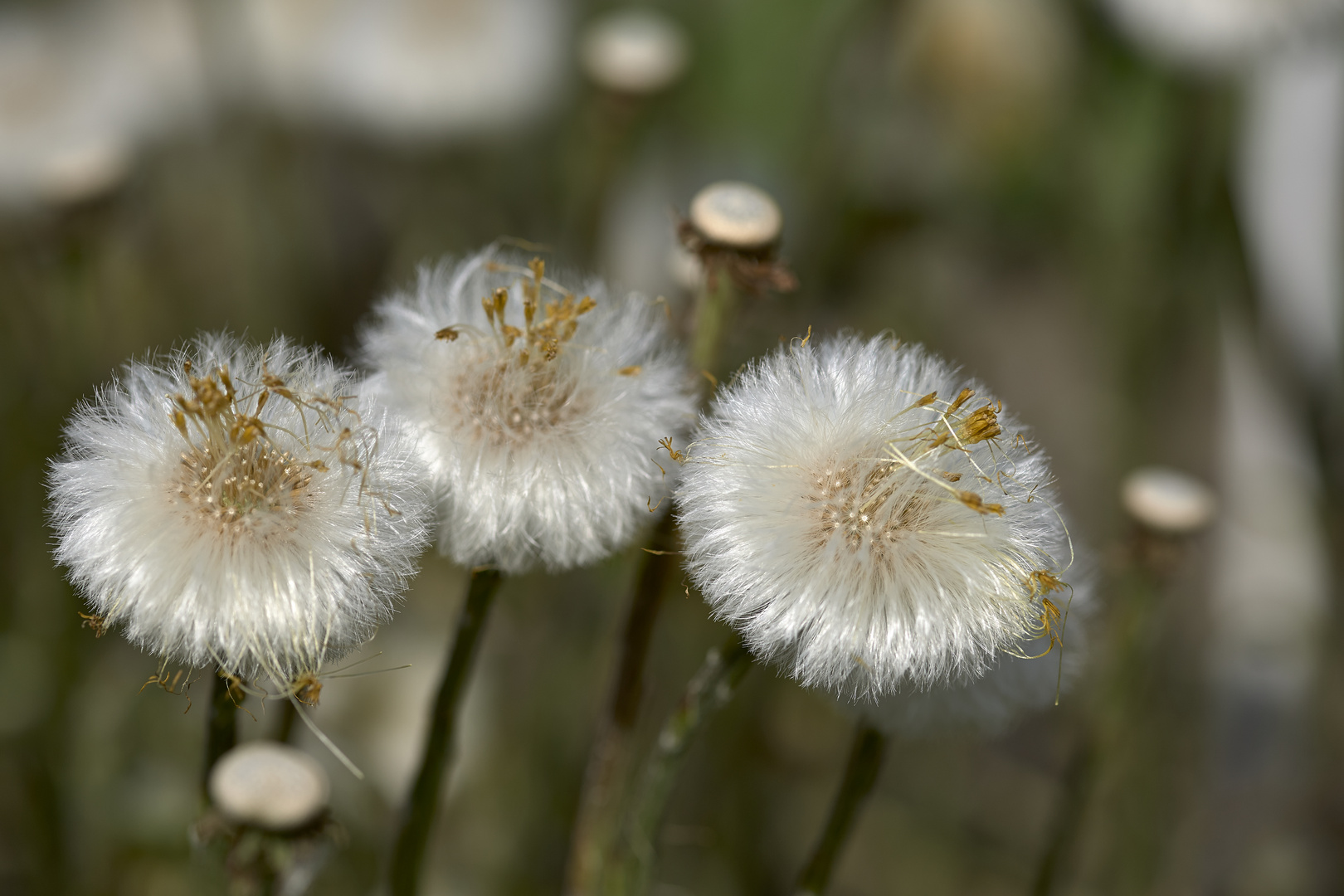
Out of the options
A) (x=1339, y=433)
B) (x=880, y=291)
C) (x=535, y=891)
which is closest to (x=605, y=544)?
(x=535, y=891)

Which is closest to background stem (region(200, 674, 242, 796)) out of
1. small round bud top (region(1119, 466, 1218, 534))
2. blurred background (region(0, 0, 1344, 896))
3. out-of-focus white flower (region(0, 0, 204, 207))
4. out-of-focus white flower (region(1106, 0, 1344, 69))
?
blurred background (region(0, 0, 1344, 896))

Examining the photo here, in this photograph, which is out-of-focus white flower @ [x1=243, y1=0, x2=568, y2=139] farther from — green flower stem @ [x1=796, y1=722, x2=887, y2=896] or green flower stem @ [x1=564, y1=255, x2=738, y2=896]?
green flower stem @ [x1=796, y1=722, x2=887, y2=896]

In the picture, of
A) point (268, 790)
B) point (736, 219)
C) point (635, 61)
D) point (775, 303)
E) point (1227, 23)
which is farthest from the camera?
point (1227, 23)

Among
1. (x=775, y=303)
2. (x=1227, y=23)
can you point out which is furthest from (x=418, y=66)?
(x=1227, y=23)

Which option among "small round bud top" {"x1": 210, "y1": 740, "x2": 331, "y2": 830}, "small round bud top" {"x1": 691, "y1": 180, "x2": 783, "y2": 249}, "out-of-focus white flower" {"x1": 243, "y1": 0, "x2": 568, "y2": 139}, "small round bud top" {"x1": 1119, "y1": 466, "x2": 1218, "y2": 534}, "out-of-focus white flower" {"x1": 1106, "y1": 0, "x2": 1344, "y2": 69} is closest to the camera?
"small round bud top" {"x1": 210, "y1": 740, "x2": 331, "y2": 830}

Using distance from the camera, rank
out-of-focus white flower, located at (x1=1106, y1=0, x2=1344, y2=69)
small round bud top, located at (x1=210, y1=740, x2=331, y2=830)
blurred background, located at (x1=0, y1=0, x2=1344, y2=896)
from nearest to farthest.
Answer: small round bud top, located at (x1=210, y1=740, x2=331, y2=830) → blurred background, located at (x1=0, y1=0, x2=1344, y2=896) → out-of-focus white flower, located at (x1=1106, y1=0, x2=1344, y2=69)

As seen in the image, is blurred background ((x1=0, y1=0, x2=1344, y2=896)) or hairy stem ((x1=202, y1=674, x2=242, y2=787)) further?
blurred background ((x1=0, y1=0, x2=1344, y2=896))

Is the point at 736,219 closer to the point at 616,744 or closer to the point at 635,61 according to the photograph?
the point at 616,744
